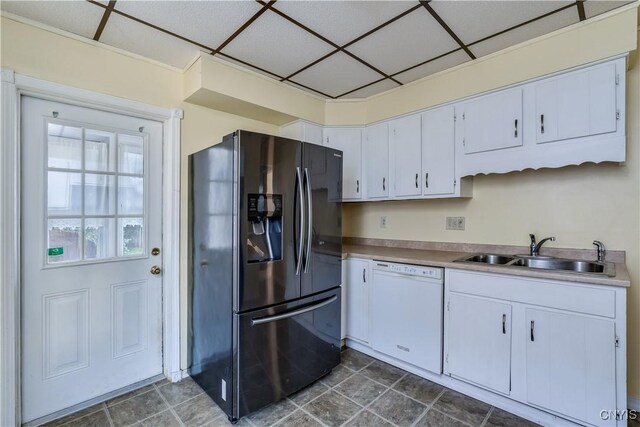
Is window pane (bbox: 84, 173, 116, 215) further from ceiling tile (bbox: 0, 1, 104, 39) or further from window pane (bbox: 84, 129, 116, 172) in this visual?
ceiling tile (bbox: 0, 1, 104, 39)

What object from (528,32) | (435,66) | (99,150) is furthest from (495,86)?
(99,150)

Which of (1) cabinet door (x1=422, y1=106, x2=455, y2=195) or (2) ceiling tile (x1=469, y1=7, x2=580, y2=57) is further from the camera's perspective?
(1) cabinet door (x1=422, y1=106, x2=455, y2=195)

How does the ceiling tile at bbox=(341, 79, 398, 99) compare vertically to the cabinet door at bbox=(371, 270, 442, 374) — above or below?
above

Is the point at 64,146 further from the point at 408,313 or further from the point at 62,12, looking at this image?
the point at 408,313

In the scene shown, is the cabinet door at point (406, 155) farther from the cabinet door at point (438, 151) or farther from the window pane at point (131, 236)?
the window pane at point (131, 236)

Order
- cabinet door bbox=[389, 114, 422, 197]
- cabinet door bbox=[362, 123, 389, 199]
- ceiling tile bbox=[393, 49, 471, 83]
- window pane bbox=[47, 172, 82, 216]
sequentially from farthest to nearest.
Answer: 1. cabinet door bbox=[362, 123, 389, 199]
2. cabinet door bbox=[389, 114, 422, 197]
3. ceiling tile bbox=[393, 49, 471, 83]
4. window pane bbox=[47, 172, 82, 216]

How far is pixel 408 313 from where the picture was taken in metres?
2.33

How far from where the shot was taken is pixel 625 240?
192 centimetres

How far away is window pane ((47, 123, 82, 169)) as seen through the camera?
6.12 ft

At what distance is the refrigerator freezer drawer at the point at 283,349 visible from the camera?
1.79 meters

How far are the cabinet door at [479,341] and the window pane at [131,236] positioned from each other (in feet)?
7.69

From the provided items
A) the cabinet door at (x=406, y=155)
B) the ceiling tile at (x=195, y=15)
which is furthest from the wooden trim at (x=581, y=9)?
the ceiling tile at (x=195, y=15)

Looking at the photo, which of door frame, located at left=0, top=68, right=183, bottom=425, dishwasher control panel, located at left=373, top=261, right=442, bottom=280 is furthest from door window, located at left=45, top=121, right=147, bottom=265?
dishwasher control panel, located at left=373, top=261, right=442, bottom=280

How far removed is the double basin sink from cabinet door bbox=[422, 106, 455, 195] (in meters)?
0.61
